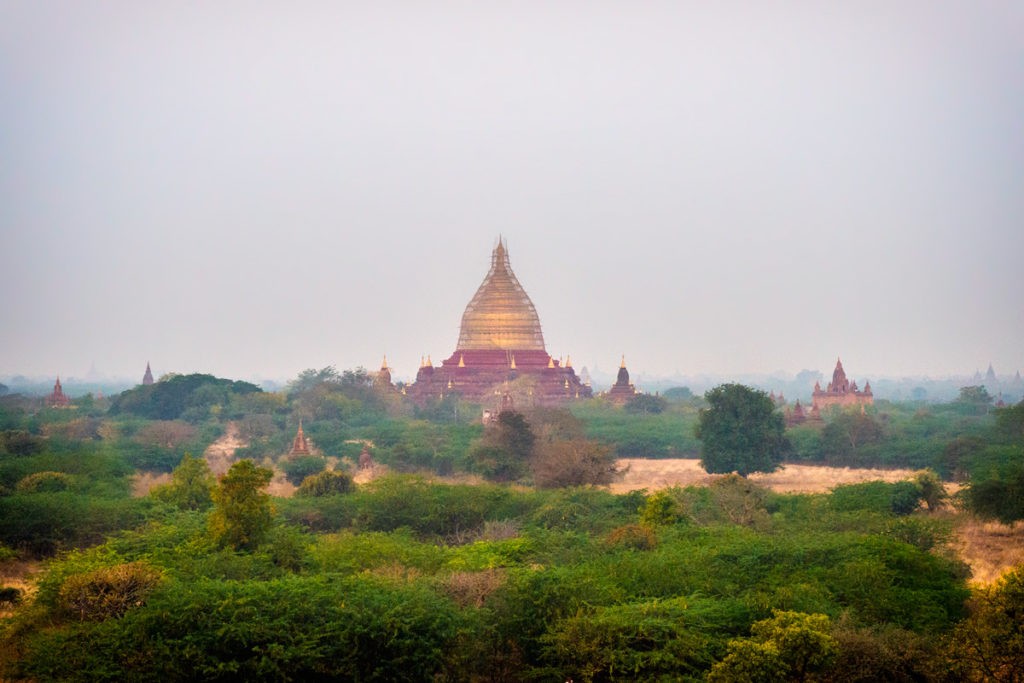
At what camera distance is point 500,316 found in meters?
91.4

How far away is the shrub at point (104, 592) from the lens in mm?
23672

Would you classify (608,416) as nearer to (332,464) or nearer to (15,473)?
(332,464)

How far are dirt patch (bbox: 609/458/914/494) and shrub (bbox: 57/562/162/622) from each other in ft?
76.3

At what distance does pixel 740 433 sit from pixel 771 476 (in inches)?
89.5

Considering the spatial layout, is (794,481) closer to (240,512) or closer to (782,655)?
(240,512)

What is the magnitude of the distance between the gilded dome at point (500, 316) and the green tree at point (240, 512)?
62.0 metres

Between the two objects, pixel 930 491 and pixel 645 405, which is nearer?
pixel 930 491

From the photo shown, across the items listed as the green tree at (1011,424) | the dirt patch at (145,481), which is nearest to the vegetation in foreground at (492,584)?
the dirt patch at (145,481)

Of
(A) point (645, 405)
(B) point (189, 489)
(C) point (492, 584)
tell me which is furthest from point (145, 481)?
(A) point (645, 405)

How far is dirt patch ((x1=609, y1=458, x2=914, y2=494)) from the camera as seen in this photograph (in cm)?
4875

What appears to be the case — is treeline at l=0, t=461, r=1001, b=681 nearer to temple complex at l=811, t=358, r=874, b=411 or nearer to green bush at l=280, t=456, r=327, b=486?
green bush at l=280, t=456, r=327, b=486

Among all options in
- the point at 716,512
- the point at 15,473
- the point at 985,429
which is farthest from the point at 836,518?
the point at 985,429

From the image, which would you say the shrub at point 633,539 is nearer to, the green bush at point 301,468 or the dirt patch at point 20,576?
the dirt patch at point 20,576

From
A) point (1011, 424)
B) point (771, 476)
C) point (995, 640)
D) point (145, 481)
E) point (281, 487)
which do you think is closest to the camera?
point (995, 640)
